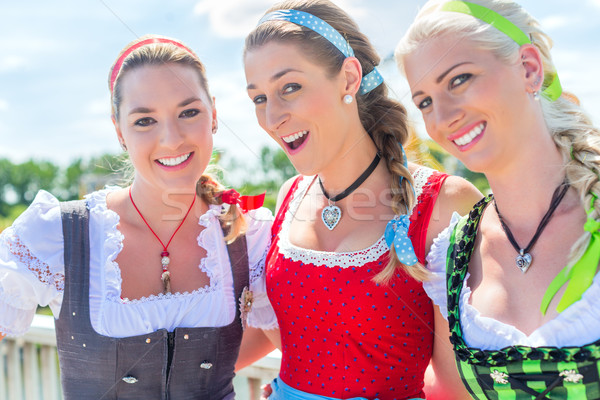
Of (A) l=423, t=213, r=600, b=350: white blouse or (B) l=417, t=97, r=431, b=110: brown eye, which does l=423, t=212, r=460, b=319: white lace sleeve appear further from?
(B) l=417, t=97, r=431, b=110: brown eye

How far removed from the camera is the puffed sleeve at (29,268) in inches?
68.2

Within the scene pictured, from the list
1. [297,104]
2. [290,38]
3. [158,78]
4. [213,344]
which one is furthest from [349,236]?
[158,78]

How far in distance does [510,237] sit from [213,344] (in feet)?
3.50

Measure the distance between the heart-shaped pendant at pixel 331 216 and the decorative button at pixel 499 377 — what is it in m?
0.81

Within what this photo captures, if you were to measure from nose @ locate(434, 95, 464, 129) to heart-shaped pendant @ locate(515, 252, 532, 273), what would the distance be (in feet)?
1.30

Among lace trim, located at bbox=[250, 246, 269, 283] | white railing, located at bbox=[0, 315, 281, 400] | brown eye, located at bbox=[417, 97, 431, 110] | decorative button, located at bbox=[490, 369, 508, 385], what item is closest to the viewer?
decorative button, located at bbox=[490, 369, 508, 385]

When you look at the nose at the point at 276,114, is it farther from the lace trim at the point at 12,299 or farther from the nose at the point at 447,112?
the lace trim at the point at 12,299

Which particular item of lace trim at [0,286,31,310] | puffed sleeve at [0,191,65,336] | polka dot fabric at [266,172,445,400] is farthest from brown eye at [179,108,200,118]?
lace trim at [0,286,31,310]

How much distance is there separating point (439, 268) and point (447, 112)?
0.51 metres

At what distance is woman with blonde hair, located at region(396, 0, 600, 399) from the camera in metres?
1.25

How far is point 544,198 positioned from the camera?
138cm

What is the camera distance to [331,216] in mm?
1979

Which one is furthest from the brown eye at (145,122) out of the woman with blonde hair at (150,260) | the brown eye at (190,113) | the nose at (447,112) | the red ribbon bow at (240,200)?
the nose at (447,112)

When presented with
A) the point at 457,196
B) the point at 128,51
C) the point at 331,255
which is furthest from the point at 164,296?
the point at 457,196
